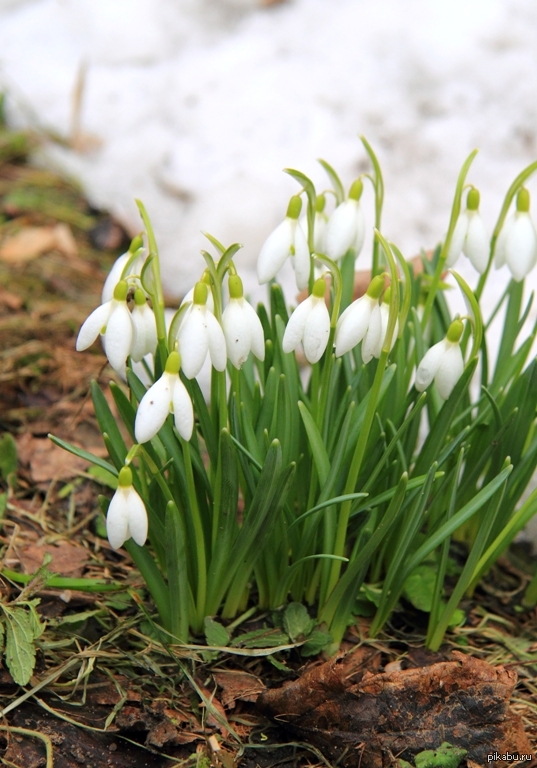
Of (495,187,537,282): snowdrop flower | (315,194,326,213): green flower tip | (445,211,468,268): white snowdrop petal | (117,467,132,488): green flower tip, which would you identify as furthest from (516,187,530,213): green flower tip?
(117,467,132,488): green flower tip

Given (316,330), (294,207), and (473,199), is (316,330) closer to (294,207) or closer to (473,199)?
(294,207)

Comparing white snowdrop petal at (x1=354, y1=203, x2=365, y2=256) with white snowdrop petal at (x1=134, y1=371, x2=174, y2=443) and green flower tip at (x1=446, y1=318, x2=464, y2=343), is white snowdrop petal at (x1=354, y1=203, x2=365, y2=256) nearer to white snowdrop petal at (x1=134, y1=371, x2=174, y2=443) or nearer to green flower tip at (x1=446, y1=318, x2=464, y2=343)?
green flower tip at (x1=446, y1=318, x2=464, y2=343)

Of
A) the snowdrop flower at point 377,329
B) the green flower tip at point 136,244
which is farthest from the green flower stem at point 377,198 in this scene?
the green flower tip at point 136,244

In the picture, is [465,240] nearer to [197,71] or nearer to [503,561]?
[503,561]

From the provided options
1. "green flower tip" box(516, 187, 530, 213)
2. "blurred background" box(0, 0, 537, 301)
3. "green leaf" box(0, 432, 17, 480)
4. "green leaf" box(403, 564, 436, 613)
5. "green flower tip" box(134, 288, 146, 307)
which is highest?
"blurred background" box(0, 0, 537, 301)

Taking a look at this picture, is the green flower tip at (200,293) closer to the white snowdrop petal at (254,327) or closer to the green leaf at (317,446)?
the white snowdrop petal at (254,327)

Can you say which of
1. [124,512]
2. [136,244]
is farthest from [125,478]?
[136,244]
